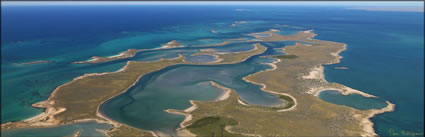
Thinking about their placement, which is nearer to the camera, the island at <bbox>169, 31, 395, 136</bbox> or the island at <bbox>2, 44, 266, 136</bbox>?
the island at <bbox>169, 31, 395, 136</bbox>

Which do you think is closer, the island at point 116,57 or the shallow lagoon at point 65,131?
the shallow lagoon at point 65,131

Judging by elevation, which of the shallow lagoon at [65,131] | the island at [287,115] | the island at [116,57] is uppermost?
the island at [116,57]

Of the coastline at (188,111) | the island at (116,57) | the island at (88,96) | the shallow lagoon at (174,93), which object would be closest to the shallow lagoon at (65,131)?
the island at (88,96)

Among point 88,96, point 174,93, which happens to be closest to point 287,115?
point 174,93

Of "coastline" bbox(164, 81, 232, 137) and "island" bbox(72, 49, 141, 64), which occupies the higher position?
"island" bbox(72, 49, 141, 64)

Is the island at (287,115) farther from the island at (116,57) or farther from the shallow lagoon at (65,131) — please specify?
the island at (116,57)

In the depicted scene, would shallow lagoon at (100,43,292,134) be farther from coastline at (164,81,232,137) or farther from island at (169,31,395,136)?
island at (169,31,395,136)

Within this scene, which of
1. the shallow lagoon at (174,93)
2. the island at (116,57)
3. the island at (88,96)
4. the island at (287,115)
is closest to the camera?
the island at (287,115)

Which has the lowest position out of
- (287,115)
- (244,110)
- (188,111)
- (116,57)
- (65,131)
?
(65,131)

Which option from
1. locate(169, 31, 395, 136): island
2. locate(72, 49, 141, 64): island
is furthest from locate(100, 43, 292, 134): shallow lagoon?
locate(72, 49, 141, 64): island

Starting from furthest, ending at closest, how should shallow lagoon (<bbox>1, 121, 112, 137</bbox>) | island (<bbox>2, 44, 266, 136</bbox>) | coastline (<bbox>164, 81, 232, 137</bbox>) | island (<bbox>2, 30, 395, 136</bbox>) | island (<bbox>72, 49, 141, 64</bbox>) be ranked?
island (<bbox>72, 49, 141, 64</bbox>) < island (<bbox>2, 44, 266, 136</bbox>) < island (<bbox>2, 30, 395, 136</bbox>) < coastline (<bbox>164, 81, 232, 137</bbox>) < shallow lagoon (<bbox>1, 121, 112, 137</bbox>)

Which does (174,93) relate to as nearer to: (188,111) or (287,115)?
(188,111)
